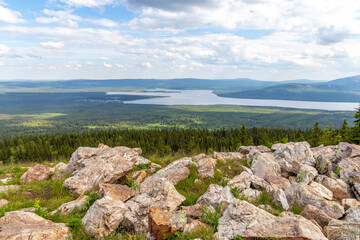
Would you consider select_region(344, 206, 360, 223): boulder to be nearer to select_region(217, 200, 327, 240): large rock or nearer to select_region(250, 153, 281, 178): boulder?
select_region(217, 200, 327, 240): large rock

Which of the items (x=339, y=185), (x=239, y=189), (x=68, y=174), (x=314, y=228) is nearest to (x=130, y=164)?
(x=68, y=174)

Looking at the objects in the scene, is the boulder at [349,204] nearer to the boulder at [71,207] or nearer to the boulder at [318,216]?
the boulder at [318,216]

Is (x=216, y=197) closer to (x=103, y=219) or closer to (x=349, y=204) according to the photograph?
Result: (x=103, y=219)

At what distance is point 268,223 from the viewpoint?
6914mm

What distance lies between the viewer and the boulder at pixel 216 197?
9.09 metres

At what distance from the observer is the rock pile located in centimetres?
685

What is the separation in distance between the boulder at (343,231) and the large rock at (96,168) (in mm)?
11066

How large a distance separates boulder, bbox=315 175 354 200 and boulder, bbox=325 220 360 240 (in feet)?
13.9

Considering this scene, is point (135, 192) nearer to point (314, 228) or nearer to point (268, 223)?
point (268, 223)

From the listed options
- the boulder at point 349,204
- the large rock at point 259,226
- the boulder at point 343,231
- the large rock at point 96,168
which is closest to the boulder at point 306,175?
→ the boulder at point 349,204

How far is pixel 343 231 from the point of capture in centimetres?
678

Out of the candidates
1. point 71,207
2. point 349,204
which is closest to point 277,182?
point 349,204

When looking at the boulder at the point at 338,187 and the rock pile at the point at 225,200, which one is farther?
the boulder at the point at 338,187

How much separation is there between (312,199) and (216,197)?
4.63m
